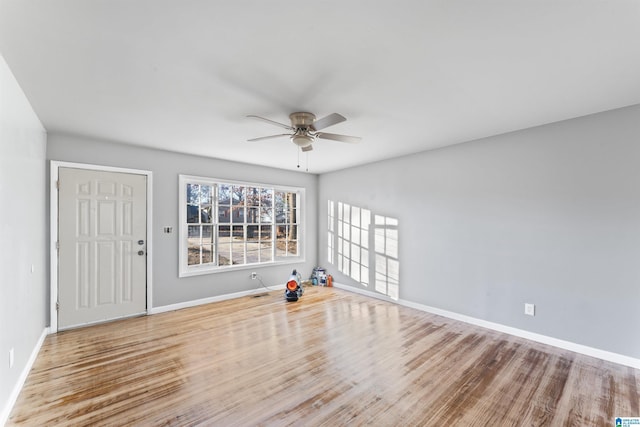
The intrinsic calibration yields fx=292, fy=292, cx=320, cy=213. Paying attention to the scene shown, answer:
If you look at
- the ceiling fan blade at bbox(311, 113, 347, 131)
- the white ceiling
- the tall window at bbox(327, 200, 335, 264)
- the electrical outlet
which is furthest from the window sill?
the electrical outlet

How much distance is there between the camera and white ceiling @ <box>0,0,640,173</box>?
5.09ft

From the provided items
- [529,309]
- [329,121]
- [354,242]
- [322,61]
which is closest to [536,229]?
[529,309]

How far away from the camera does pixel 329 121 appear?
253 centimetres

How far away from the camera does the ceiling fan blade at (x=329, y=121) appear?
239cm

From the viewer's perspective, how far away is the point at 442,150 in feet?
13.8

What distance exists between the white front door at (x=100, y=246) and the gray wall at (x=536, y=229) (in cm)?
394

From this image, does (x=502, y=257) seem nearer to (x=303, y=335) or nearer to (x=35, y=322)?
(x=303, y=335)

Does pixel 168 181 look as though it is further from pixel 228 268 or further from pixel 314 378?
pixel 314 378

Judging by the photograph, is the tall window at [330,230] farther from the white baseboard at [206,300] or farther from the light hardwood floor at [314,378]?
the light hardwood floor at [314,378]

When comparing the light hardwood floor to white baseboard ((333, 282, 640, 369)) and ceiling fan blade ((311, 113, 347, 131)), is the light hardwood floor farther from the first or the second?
ceiling fan blade ((311, 113, 347, 131))

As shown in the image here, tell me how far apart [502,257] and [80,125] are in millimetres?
5154

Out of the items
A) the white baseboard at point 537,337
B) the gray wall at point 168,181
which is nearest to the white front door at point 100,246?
the gray wall at point 168,181

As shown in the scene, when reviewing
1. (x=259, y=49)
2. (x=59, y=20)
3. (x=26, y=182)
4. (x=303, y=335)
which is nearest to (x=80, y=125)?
(x=26, y=182)

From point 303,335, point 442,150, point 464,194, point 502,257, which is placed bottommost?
point 303,335
